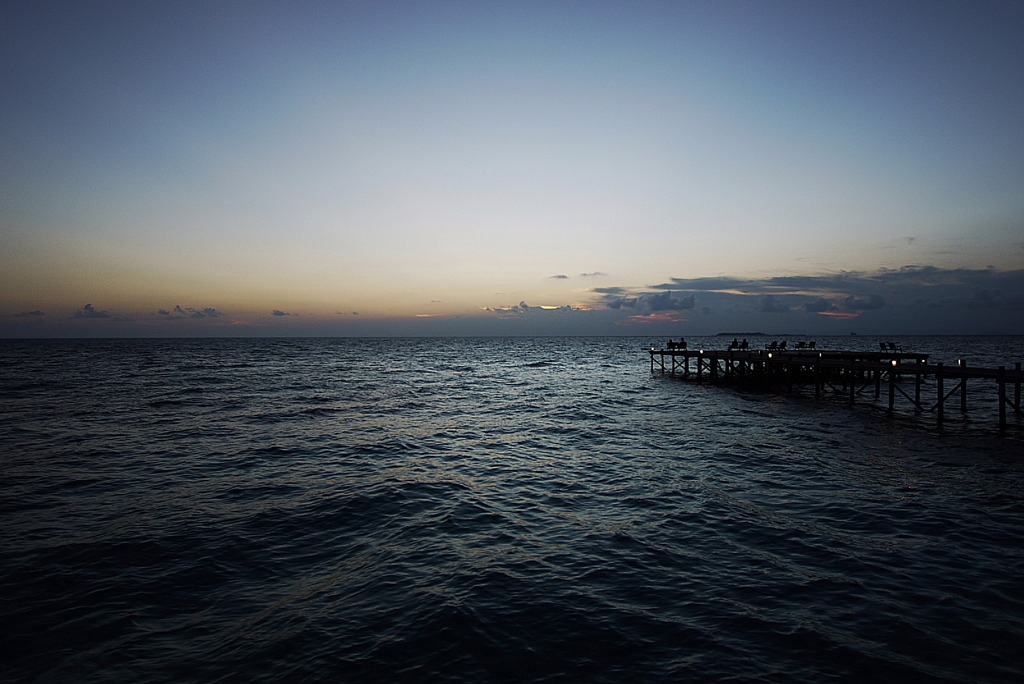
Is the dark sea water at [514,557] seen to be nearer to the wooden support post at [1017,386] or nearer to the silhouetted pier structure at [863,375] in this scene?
the wooden support post at [1017,386]

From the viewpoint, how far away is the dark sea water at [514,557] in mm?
7562

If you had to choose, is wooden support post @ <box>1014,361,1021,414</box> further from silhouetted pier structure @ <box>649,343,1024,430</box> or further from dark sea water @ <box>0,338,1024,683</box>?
dark sea water @ <box>0,338,1024,683</box>

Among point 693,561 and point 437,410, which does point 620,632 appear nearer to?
point 693,561

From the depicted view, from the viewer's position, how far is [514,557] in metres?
11.0

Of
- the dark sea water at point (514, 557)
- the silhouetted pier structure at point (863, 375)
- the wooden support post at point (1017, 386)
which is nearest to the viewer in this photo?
the dark sea water at point (514, 557)

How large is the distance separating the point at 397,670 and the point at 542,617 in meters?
2.49

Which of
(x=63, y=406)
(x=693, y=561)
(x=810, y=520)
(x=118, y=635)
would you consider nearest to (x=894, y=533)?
(x=810, y=520)

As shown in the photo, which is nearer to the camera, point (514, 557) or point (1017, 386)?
point (514, 557)

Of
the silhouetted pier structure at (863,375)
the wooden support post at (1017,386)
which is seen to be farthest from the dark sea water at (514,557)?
the silhouetted pier structure at (863,375)

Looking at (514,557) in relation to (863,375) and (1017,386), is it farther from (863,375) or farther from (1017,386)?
(863,375)

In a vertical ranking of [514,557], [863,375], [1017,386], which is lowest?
[863,375]

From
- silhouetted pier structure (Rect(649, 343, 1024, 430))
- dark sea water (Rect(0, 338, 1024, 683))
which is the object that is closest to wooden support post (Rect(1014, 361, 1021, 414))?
silhouetted pier structure (Rect(649, 343, 1024, 430))

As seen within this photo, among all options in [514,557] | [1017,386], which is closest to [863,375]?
[1017,386]

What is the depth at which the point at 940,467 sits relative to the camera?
18141 millimetres
